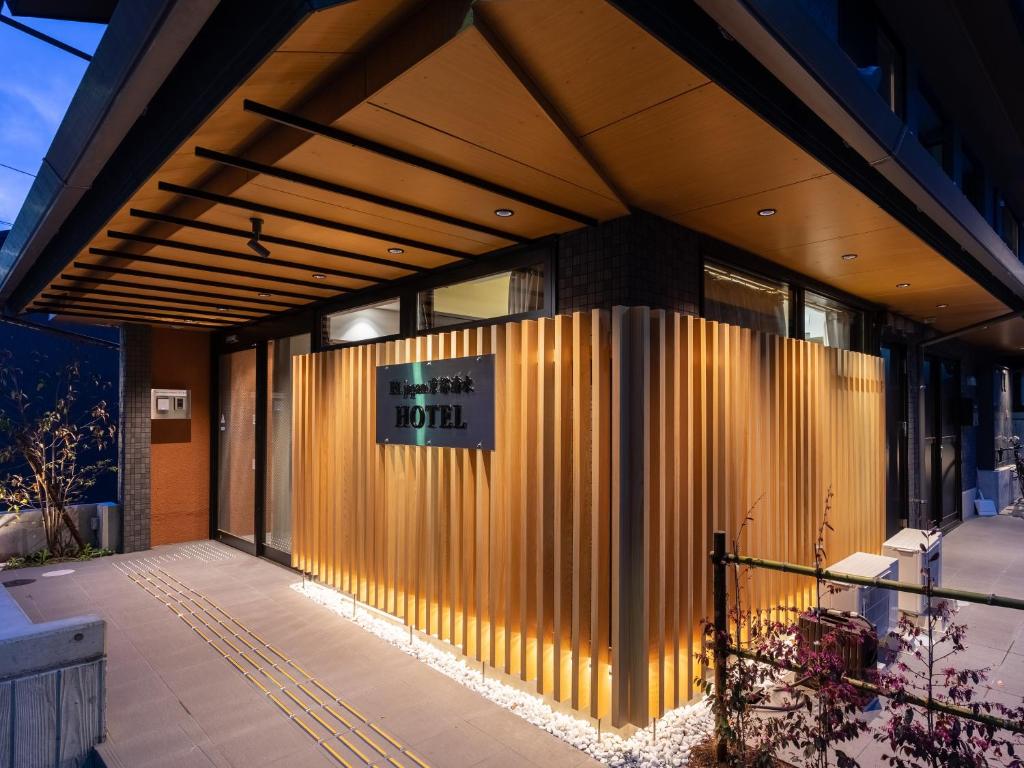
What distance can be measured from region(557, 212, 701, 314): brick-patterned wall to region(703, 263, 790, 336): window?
0.32m

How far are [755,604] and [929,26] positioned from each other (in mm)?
4500

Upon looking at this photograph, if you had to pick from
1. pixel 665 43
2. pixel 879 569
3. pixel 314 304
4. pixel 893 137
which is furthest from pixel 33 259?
pixel 879 569

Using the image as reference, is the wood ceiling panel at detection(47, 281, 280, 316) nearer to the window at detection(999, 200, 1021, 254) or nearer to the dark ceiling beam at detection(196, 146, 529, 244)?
the dark ceiling beam at detection(196, 146, 529, 244)

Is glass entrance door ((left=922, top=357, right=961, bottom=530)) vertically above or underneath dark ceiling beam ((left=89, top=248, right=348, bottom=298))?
underneath

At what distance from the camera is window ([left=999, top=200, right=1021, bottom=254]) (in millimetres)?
7703

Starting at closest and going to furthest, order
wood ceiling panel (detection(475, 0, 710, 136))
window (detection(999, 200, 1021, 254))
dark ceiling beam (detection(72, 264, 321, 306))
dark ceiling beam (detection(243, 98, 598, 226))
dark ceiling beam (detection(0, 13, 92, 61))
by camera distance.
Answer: wood ceiling panel (detection(475, 0, 710, 136)), dark ceiling beam (detection(243, 98, 598, 226)), dark ceiling beam (detection(0, 13, 92, 61)), dark ceiling beam (detection(72, 264, 321, 306)), window (detection(999, 200, 1021, 254))

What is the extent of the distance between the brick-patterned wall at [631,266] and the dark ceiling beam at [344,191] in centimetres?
44

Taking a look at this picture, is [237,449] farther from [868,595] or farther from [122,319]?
[868,595]

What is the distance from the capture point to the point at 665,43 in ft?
5.97

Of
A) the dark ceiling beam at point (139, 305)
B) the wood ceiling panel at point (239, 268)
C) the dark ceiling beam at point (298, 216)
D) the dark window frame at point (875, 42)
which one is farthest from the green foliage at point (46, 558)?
the dark window frame at point (875, 42)

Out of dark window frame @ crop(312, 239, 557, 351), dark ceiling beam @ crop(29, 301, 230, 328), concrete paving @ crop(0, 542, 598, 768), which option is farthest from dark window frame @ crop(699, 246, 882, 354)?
dark ceiling beam @ crop(29, 301, 230, 328)

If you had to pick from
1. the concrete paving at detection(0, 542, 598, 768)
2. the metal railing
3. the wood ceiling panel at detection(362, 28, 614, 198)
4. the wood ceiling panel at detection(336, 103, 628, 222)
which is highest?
the wood ceiling panel at detection(336, 103, 628, 222)

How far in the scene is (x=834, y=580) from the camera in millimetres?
2688

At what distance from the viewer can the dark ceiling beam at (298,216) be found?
9.92 feet
